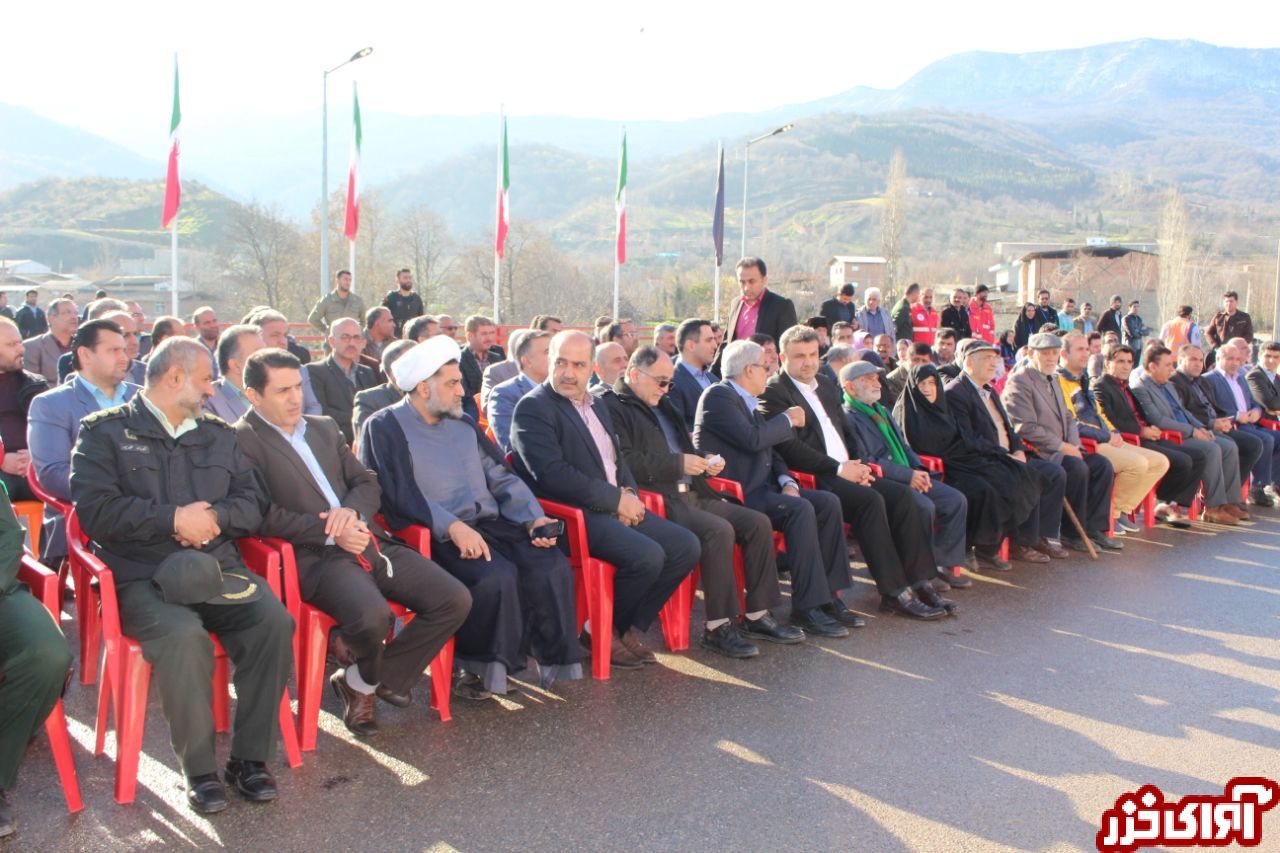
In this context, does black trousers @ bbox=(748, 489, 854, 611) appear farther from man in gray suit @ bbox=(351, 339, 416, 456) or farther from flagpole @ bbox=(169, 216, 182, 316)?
flagpole @ bbox=(169, 216, 182, 316)

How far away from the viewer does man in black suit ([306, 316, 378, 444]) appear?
292 inches

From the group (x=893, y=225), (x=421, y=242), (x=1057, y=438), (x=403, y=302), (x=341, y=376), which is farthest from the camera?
(x=893, y=225)

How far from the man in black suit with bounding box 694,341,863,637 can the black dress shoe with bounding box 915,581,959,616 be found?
546 millimetres

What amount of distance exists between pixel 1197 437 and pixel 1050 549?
7.84 feet

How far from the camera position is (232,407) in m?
5.79

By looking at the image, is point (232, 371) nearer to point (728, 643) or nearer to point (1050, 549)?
point (728, 643)

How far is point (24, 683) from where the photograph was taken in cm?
328

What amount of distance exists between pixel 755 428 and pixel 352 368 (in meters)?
3.30

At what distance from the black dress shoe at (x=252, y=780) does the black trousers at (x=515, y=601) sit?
3.64ft

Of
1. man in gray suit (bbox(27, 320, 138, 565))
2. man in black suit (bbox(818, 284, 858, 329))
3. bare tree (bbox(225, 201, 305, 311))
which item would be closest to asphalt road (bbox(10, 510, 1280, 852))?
man in gray suit (bbox(27, 320, 138, 565))

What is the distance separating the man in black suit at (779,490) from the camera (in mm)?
5551

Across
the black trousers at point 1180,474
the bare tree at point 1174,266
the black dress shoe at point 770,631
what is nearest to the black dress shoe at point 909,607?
the black dress shoe at point 770,631

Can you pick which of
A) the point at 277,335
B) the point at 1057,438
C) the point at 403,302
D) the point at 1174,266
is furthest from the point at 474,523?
the point at 1174,266

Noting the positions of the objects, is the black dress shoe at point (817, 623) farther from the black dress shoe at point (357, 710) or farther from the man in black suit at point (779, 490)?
the black dress shoe at point (357, 710)
